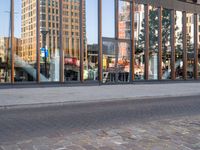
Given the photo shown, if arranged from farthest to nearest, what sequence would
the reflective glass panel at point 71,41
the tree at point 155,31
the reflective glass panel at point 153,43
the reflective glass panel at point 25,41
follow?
the reflective glass panel at point 153,43 → the tree at point 155,31 → the reflective glass panel at point 71,41 → the reflective glass panel at point 25,41

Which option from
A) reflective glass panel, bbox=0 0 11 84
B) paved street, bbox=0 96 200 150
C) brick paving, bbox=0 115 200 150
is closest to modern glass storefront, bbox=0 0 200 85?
reflective glass panel, bbox=0 0 11 84

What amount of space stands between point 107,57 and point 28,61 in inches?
228

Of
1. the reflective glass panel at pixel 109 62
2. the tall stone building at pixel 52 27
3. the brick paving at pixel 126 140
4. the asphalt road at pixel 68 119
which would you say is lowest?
the asphalt road at pixel 68 119

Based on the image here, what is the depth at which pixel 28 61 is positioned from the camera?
2289 cm

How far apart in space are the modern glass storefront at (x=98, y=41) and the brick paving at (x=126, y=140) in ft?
50.6

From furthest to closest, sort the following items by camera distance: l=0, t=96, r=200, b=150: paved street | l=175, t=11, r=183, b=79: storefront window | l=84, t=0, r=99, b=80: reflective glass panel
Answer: l=175, t=11, r=183, b=79: storefront window → l=84, t=0, r=99, b=80: reflective glass panel → l=0, t=96, r=200, b=150: paved street

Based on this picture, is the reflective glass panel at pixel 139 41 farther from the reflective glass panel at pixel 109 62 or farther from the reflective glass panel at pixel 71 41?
the reflective glass panel at pixel 71 41

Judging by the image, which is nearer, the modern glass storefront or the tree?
the modern glass storefront

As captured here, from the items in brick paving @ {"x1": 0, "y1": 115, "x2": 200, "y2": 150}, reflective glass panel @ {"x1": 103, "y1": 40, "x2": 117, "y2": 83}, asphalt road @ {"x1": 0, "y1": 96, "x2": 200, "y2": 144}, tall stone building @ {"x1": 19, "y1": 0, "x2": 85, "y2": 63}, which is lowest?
asphalt road @ {"x1": 0, "y1": 96, "x2": 200, "y2": 144}

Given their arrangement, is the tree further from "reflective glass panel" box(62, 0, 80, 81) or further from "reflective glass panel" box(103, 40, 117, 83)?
"reflective glass panel" box(62, 0, 80, 81)

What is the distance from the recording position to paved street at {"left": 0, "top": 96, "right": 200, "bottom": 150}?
6.45 m

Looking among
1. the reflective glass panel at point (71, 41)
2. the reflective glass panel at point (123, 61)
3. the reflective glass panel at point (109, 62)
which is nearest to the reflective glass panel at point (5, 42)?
the reflective glass panel at point (71, 41)

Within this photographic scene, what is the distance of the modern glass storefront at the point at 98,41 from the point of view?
22812mm

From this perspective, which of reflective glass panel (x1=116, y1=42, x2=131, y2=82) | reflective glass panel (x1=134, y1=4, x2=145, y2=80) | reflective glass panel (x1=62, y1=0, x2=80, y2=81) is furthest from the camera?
reflective glass panel (x1=134, y1=4, x2=145, y2=80)
